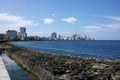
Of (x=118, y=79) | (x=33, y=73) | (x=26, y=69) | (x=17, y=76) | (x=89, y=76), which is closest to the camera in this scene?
(x=118, y=79)

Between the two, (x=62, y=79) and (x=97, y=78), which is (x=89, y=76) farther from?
(x=62, y=79)

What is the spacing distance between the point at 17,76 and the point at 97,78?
980 centimetres

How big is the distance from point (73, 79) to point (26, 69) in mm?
13473

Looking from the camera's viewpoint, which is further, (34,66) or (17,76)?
(34,66)

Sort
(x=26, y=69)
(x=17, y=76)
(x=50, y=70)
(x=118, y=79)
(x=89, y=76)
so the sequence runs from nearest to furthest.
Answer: (x=118, y=79)
(x=89, y=76)
(x=50, y=70)
(x=17, y=76)
(x=26, y=69)

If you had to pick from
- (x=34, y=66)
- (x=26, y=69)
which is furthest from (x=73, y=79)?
(x=26, y=69)

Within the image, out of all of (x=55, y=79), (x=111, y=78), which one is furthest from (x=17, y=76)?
(x=111, y=78)

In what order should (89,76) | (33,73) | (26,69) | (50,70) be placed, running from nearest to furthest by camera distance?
(89,76)
(50,70)
(33,73)
(26,69)

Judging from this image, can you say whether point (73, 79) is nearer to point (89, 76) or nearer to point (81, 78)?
point (81, 78)

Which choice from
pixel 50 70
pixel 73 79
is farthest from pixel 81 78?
pixel 50 70

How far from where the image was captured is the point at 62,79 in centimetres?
1512

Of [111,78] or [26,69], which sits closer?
[111,78]

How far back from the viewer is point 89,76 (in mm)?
15883

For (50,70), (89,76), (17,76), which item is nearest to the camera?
(89,76)
